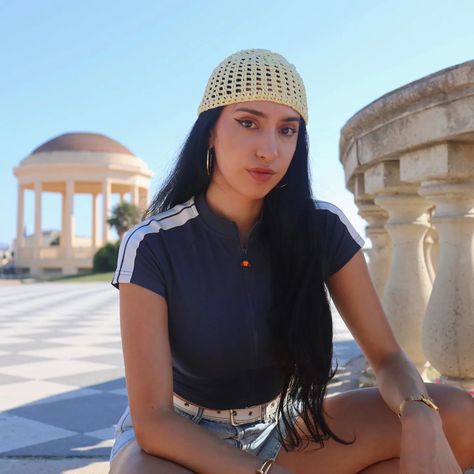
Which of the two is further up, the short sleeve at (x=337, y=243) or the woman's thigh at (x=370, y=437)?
the short sleeve at (x=337, y=243)

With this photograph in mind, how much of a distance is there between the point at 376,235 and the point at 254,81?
8.80 feet

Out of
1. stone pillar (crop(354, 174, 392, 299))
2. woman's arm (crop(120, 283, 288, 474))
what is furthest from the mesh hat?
stone pillar (crop(354, 174, 392, 299))

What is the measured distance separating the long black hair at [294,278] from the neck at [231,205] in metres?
0.04

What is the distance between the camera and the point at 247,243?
2.01 metres

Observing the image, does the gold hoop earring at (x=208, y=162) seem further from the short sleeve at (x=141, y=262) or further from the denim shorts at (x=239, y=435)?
the denim shorts at (x=239, y=435)

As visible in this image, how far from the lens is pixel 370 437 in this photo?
1856 millimetres

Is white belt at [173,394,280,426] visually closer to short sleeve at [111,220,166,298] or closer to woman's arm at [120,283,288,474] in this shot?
woman's arm at [120,283,288,474]

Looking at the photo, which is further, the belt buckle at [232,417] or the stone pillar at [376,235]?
the stone pillar at [376,235]

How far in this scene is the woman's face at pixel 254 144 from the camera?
1.85 m

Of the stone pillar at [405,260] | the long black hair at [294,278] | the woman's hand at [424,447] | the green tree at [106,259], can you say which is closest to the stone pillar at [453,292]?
the stone pillar at [405,260]

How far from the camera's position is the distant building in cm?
4975

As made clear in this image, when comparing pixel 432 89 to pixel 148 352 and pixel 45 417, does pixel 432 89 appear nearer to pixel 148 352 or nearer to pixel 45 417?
pixel 148 352

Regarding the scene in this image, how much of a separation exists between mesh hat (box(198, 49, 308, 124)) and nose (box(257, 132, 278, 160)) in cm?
11

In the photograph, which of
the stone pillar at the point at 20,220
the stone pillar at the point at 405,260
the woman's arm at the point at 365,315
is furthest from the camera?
the stone pillar at the point at 20,220
